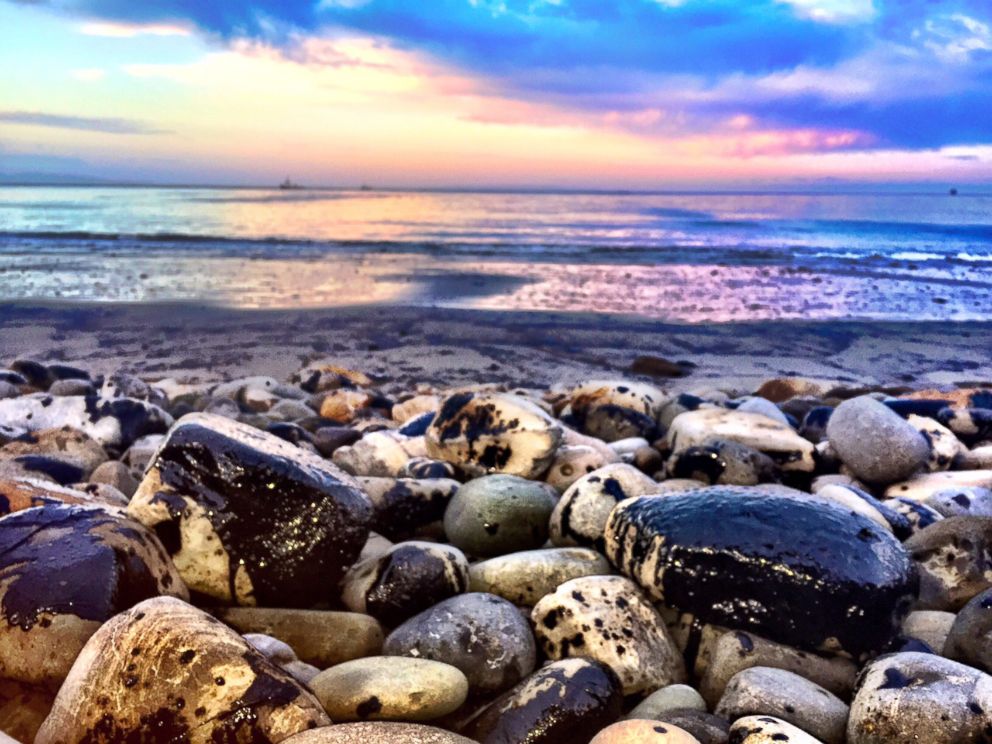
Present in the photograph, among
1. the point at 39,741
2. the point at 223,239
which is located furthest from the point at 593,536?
the point at 223,239

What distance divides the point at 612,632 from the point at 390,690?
861 millimetres

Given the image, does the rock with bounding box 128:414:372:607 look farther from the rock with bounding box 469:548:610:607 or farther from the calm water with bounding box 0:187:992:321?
the calm water with bounding box 0:187:992:321

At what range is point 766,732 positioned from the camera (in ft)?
7.23

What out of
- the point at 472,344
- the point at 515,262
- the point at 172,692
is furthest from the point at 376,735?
the point at 515,262

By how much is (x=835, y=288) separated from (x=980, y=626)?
1509 centimetres

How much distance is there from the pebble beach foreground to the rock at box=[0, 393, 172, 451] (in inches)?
17.4

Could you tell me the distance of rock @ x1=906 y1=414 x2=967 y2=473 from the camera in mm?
4820

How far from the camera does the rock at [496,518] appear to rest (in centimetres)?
373

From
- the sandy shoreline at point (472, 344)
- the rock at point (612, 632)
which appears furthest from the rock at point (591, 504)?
the sandy shoreline at point (472, 344)

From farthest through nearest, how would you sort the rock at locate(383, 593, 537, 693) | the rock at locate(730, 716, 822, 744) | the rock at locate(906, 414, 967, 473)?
the rock at locate(906, 414, 967, 473)
the rock at locate(383, 593, 537, 693)
the rock at locate(730, 716, 822, 744)

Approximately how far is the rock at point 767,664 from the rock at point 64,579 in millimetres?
1860

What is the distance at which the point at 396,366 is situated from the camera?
9.62 meters

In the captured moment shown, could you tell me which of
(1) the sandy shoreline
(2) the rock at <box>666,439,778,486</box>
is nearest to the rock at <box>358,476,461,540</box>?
(2) the rock at <box>666,439,778,486</box>

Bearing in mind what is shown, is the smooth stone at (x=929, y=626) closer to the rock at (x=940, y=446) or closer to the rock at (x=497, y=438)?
the rock at (x=940, y=446)
